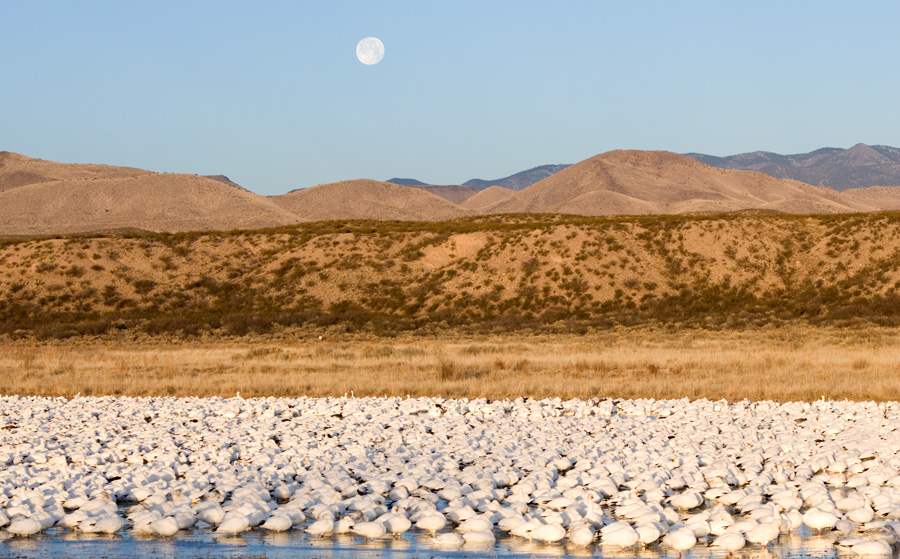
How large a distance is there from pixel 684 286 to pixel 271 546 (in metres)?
50.3

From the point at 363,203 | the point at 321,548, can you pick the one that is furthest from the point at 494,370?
the point at 363,203

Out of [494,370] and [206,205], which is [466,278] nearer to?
[494,370]

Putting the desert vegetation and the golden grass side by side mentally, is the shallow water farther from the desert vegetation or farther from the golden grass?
the desert vegetation

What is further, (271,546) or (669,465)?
(669,465)

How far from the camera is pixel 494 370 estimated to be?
24.6 meters

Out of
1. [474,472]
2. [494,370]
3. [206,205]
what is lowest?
[494,370]

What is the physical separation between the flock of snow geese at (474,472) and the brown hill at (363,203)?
153862mm

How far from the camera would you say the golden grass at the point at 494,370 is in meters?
20.8

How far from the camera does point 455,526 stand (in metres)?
9.34

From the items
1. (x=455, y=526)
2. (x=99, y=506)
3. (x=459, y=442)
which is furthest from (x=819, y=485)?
(x=99, y=506)

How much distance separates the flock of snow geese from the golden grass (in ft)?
8.88

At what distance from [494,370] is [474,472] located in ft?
43.3

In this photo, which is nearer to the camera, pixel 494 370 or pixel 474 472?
pixel 474 472

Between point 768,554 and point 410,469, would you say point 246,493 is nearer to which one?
point 410,469
